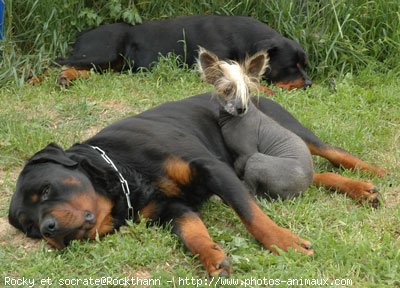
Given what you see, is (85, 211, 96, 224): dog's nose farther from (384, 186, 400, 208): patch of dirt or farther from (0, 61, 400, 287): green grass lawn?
(384, 186, 400, 208): patch of dirt

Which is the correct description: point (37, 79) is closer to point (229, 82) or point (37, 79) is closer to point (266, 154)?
point (229, 82)

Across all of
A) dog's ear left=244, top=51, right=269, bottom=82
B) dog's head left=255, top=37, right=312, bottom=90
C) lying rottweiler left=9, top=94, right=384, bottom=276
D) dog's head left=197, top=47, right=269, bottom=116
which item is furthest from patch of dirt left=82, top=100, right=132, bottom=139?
dog's head left=255, top=37, right=312, bottom=90

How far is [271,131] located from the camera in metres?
5.31

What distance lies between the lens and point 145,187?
181 inches

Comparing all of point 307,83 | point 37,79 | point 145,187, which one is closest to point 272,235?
point 145,187

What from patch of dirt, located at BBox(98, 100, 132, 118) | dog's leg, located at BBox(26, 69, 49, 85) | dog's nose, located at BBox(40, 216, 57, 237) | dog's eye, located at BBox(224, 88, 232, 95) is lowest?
dog's leg, located at BBox(26, 69, 49, 85)

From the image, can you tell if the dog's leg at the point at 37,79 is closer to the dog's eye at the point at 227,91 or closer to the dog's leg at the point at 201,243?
the dog's eye at the point at 227,91

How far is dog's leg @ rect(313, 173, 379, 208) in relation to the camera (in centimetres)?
486

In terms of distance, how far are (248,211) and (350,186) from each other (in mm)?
1032

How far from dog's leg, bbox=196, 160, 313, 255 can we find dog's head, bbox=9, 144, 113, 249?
2.20 ft

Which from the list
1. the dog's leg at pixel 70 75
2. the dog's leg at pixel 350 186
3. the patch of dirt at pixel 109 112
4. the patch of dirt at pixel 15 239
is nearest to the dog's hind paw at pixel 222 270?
the patch of dirt at pixel 15 239

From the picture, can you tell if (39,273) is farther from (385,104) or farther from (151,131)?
(385,104)

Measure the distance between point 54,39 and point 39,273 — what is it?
196 inches

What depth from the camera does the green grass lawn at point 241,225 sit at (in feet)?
13.1
